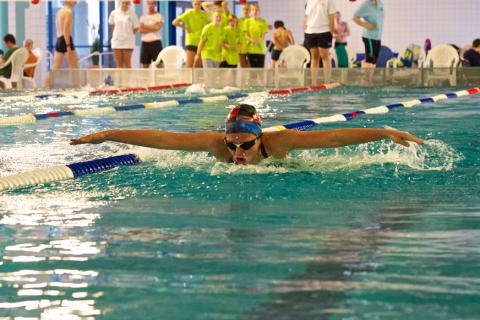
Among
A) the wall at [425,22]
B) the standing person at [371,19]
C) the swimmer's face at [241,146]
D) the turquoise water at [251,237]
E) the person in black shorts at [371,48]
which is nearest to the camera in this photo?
the turquoise water at [251,237]

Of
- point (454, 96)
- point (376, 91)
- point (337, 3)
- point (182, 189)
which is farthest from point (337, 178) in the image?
point (337, 3)

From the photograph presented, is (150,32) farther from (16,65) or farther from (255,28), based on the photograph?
(16,65)

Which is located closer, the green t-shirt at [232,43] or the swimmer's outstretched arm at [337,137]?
the swimmer's outstretched arm at [337,137]

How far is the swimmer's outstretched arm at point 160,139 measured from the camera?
15.8 feet

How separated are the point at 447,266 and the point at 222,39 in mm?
11145

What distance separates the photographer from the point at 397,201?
4.12 m

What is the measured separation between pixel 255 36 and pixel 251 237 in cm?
1113

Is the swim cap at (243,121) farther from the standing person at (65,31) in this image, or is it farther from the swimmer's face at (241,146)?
the standing person at (65,31)

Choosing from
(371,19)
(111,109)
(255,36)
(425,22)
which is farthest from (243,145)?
(425,22)

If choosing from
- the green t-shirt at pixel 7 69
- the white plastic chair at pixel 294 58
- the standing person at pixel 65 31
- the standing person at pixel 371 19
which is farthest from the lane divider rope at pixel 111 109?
the green t-shirt at pixel 7 69

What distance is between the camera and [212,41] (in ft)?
44.7

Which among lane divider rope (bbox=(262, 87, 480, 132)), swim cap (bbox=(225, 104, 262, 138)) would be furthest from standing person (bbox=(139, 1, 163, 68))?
swim cap (bbox=(225, 104, 262, 138))

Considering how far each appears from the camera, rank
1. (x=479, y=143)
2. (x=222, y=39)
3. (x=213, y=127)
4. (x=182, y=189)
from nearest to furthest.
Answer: (x=182, y=189)
(x=479, y=143)
(x=213, y=127)
(x=222, y=39)

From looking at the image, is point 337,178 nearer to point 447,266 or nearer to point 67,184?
point 67,184
